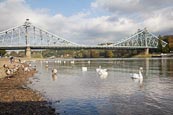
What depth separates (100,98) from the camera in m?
22.6

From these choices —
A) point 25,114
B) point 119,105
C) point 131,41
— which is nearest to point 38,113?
point 25,114

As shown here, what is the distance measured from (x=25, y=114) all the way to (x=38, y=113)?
77 centimetres

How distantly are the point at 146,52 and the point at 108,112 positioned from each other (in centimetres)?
16346

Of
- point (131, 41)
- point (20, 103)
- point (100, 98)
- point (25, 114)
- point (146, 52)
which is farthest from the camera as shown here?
point (131, 41)

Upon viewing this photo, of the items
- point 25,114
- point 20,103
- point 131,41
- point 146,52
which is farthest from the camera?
point 131,41

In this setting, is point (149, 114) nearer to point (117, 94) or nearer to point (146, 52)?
point (117, 94)

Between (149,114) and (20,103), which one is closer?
(149,114)

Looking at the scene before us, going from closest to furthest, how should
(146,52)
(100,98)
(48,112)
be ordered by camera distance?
1. (48,112)
2. (100,98)
3. (146,52)

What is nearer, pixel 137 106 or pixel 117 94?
pixel 137 106

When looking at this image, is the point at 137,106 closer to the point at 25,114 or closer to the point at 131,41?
the point at 25,114

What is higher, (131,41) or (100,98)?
(131,41)

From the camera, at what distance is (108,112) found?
Result: 698 inches

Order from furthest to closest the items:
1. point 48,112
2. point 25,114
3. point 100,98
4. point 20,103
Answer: point 100,98, point 20,103, point 48,112, point 25,114

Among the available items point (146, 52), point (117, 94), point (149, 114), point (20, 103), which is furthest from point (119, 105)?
point (146, 52)
